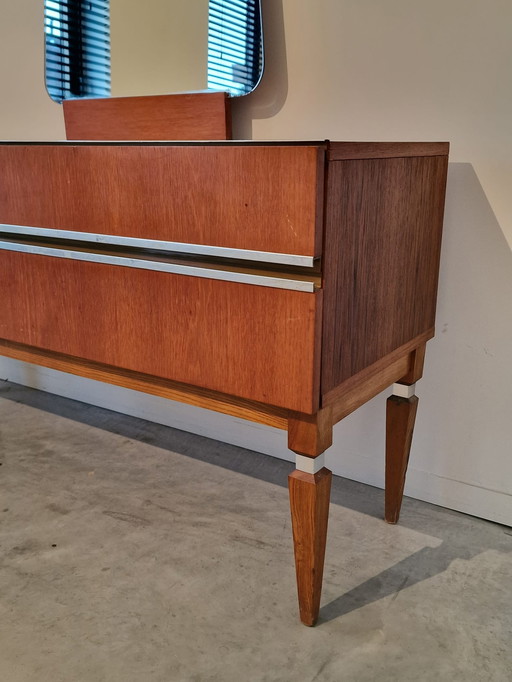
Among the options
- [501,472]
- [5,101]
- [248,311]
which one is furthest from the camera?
[5,101]

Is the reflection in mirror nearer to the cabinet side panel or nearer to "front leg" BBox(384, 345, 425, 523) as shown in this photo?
the cabinet side panel

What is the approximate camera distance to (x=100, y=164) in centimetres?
123

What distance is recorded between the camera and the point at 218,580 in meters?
1.38

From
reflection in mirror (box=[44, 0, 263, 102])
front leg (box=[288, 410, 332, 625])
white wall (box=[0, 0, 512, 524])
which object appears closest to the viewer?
front leg (box=[288, 410, 332, 625])

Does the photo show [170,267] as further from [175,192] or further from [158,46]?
[158,46]

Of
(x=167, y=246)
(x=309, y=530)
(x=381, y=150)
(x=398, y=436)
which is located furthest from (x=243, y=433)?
(x=381, y=150)

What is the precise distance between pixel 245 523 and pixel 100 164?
34.2 inches

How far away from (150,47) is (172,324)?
0.92 m

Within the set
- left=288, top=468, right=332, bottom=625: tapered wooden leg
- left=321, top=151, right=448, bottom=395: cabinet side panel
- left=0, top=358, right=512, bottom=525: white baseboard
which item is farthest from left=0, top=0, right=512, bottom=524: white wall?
left=288, top=468, right=332, bottom=625: tapered wooden leg

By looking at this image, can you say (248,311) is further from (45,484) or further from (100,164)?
(45,484)

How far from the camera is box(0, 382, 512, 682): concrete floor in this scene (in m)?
1.17

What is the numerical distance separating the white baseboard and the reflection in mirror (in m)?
0.92

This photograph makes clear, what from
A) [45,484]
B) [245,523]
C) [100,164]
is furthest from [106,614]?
[100,164]

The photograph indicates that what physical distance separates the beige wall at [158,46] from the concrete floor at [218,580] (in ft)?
3.32
